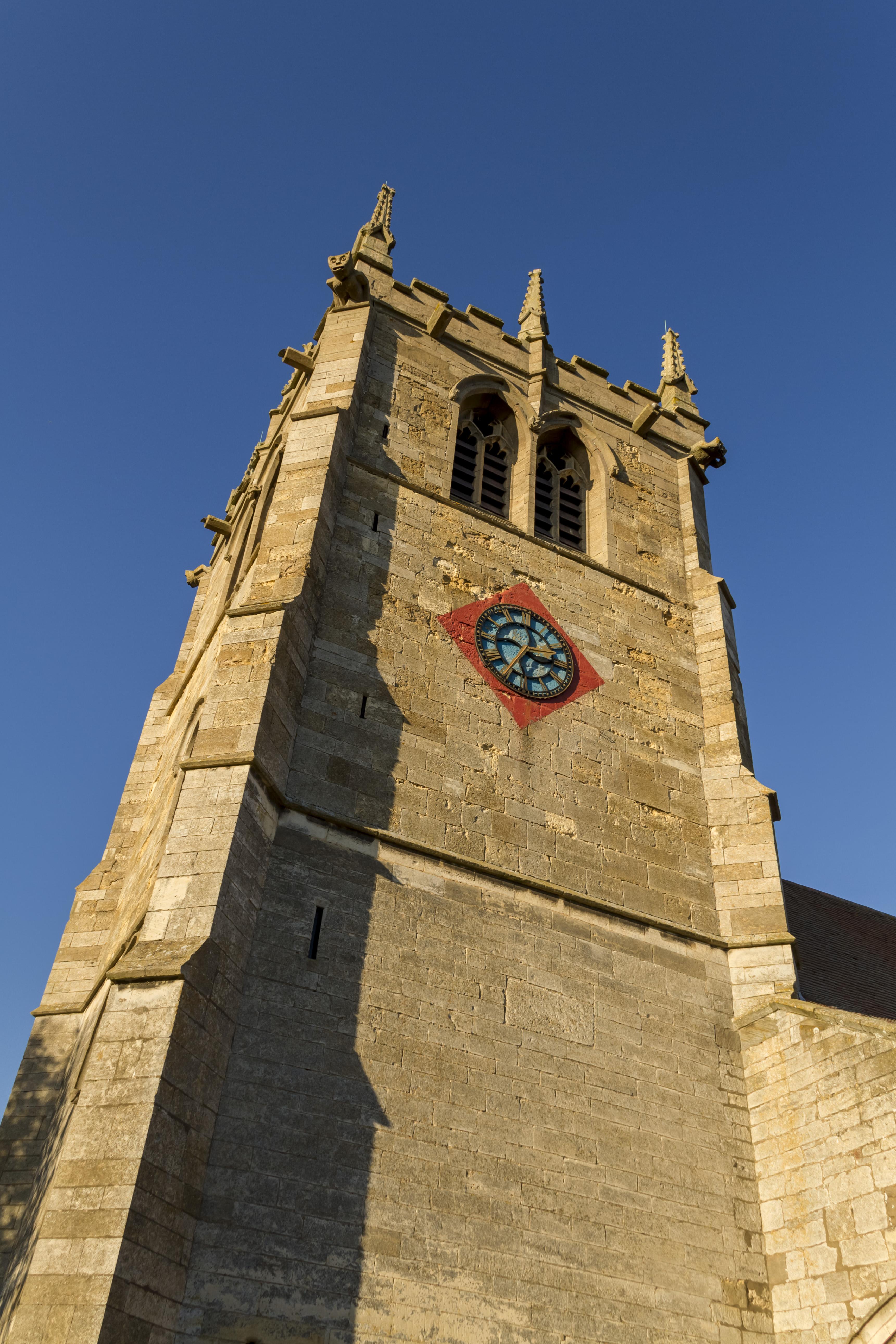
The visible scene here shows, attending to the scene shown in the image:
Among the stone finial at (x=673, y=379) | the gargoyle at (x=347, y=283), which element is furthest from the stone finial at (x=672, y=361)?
the gargoyle at (x=347, y=283)

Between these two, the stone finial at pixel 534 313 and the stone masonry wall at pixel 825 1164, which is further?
the stone finial at pixel 534 313

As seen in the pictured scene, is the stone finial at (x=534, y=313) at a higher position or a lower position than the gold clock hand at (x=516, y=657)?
higher

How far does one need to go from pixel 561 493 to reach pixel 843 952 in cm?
837

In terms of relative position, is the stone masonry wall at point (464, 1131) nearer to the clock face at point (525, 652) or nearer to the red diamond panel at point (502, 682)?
the red diamond panel at point (502, 682)

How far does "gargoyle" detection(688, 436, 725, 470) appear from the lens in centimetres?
1919

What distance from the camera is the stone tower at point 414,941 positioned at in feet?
28.2

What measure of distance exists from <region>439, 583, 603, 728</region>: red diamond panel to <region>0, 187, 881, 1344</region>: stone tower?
7 centimetres

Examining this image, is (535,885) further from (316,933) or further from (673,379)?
(673,379)

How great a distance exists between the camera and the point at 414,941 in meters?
10.8

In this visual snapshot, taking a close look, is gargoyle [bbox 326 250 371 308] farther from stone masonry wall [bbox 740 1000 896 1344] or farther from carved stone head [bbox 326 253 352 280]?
stone masonry wall [bbox 740 1000 896 1344]

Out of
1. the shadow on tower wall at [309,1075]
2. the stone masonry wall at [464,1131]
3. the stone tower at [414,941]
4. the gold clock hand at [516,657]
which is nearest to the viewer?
the shadow on tower wall at [309,1075]

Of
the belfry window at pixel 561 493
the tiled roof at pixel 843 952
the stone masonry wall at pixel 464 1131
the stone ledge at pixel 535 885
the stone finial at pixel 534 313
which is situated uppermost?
the stone finial at pixel 534 313

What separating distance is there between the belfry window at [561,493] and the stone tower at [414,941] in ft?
0.29

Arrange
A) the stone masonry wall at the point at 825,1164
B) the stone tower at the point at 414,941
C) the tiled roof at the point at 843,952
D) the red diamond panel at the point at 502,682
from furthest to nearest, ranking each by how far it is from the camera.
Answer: the tiled roof at the point at 843,952, the red diamond panel at the point at 502,682, the stone masonry wall at the point at 825,1164, the stone tower at the point at 414,941
